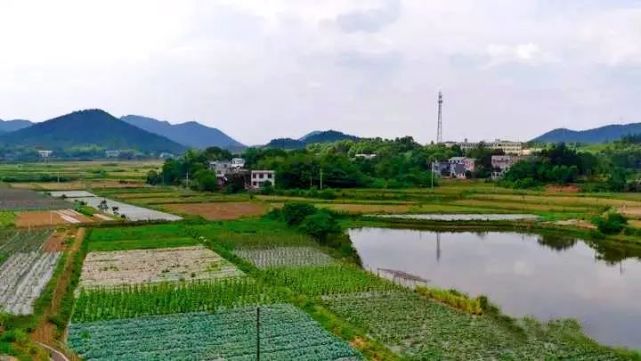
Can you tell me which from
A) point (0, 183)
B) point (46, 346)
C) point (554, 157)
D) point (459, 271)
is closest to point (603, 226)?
point (459, 271)

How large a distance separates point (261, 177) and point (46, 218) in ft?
87.2

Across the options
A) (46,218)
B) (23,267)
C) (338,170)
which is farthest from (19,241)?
(338,170)

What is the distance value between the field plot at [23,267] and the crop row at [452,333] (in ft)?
28.6

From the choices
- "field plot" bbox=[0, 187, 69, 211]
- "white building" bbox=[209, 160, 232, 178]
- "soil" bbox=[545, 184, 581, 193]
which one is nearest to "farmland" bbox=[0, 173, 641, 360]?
"field plot" bbox=[0, 187, 69, 211]

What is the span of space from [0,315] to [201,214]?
77.3ft

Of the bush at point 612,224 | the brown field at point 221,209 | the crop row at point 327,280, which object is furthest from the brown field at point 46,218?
the bush at point 612,224

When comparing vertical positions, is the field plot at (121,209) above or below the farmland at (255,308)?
above

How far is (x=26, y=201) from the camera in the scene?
4653 cm

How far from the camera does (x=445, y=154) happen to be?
80.2 meters

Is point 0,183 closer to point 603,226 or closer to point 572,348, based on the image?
point 603,226

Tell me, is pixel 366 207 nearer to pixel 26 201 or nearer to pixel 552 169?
pixel 26 201

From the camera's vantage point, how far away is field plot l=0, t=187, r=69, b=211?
4244 cm

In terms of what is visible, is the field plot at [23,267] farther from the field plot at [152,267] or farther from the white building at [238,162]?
the white building at [238,162]

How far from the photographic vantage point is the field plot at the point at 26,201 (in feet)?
139
